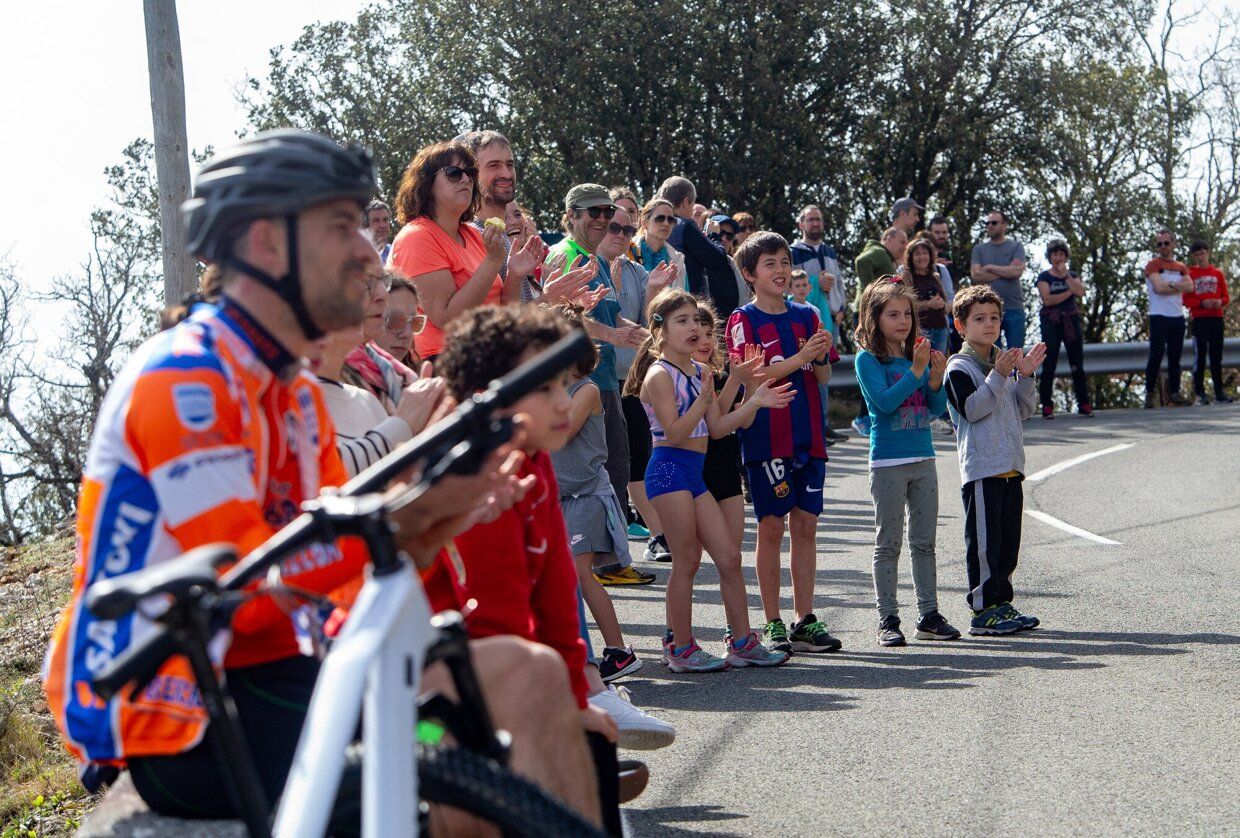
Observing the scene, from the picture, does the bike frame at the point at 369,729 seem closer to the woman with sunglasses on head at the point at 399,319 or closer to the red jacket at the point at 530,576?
the red jacket at the point at 530,576

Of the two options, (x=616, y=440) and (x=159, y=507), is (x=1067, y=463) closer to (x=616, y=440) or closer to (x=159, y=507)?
(x=616, y=440)

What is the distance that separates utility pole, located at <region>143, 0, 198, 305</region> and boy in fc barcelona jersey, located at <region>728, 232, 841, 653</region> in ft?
10.3

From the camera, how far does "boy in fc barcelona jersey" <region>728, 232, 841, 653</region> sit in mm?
7926

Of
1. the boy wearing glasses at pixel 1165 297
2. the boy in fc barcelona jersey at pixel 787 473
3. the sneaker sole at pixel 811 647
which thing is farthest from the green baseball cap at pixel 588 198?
the boy wearing glasses at pixel 1165 297

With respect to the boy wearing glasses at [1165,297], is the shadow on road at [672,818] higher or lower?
lower

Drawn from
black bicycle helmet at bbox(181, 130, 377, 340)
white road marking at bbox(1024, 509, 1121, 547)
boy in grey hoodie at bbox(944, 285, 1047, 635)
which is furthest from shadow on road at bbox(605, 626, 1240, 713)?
black bicycle helmet at bbox(181, 130, 377, 340)

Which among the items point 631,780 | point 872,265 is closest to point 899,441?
point 631,780

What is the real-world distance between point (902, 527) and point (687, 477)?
1.32 meters

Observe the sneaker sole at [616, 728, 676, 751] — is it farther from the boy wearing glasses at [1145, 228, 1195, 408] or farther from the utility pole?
the boy wearing glasses at [1145, 228, 1195, 408]

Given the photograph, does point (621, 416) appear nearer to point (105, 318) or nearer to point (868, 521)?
point (868, 521)

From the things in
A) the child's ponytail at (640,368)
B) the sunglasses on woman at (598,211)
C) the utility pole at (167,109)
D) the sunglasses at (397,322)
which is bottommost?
the child's ponytail at (640,368)

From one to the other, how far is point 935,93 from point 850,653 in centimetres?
2116

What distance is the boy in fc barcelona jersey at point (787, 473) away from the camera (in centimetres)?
793

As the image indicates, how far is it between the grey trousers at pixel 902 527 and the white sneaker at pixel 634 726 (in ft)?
10.0
